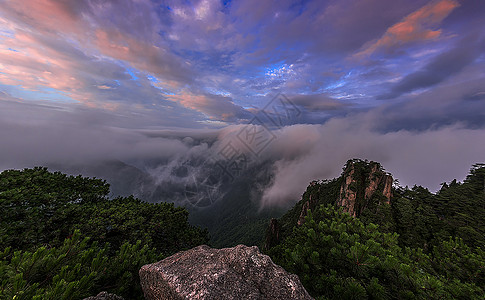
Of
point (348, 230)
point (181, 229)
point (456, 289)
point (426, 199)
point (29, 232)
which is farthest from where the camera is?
point (426, 199)

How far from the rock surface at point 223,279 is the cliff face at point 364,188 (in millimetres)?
44359

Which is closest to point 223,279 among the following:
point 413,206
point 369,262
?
point 369,262

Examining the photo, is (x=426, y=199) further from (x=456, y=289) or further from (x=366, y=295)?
(x=366, y=295)

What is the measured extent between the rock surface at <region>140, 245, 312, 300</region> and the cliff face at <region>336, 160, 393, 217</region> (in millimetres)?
44359

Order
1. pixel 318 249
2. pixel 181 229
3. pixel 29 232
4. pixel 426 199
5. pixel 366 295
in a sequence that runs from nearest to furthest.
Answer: pixel 366 295 → pixel 318 249 → pixel 29 232 → pixel 181 229 → pixel 426 199

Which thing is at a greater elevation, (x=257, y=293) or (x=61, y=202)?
(x=257, y=293)

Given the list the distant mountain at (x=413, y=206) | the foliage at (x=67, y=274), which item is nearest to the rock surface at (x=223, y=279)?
the foliage at (x=67, y=274)

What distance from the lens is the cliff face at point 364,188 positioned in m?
40.9

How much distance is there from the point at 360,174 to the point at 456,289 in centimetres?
4748

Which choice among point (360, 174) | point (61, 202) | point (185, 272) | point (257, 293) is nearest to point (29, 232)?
point (61, 202)

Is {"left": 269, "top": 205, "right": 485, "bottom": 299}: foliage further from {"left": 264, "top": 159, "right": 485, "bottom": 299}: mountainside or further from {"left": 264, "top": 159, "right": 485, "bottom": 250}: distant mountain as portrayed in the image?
{"left": 264, "top": 159, "right": 485, "bottom": 250}: distant mountain

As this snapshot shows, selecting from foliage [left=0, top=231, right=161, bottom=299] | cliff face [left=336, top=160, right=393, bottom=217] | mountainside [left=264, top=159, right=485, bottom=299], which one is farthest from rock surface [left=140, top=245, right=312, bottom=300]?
cliff face [left=336, top=160, right=393, bottom=217]

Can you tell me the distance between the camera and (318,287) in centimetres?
579

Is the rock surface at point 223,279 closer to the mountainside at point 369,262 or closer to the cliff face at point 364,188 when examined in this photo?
the mountainside at point 369,262
